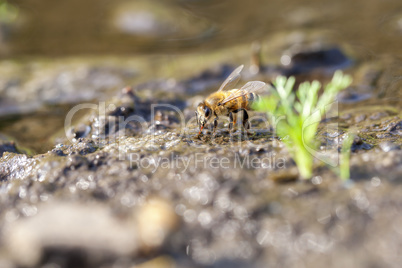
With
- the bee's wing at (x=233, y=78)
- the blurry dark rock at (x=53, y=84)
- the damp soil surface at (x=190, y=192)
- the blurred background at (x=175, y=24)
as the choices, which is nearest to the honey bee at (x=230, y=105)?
the damp soil surface at (x=190, y=192)

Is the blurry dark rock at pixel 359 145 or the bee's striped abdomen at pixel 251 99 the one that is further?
the bee's striped abdomen at pixel 251 99

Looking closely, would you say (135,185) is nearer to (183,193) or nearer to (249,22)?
(183,193)

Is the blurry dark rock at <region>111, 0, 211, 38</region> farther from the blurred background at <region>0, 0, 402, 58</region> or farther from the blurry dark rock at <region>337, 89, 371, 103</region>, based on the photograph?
the blurry dark rock at <region>337, 89, 371, 103</region>

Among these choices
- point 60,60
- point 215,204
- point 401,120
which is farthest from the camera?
point 60,60

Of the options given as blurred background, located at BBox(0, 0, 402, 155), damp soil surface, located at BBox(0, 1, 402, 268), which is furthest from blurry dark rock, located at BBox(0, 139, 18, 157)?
blurred background, located at BBox(0, 0, 402, 155)

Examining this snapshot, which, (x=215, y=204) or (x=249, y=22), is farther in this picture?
(x=249, y=22)

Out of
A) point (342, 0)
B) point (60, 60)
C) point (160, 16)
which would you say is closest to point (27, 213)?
point (60, 60)

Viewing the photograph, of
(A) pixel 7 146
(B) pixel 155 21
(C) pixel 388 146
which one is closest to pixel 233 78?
(C) pixel 388 146

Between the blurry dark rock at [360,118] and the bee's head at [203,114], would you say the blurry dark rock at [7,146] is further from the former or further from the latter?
the blurry dark rock at [360,118]

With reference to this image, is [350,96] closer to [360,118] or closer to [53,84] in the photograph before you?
[360,118]
